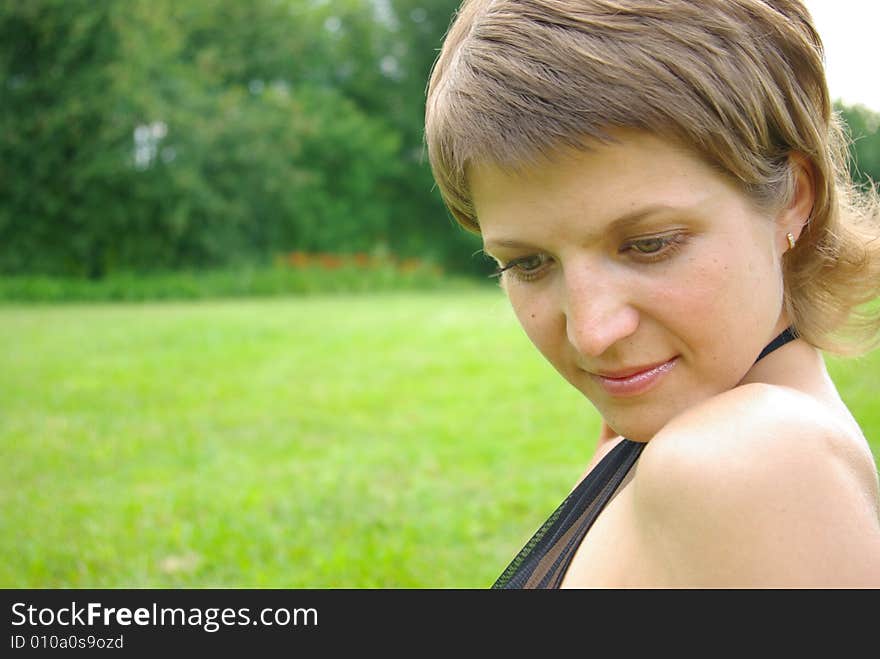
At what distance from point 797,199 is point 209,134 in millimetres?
25055

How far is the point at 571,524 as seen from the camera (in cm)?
126

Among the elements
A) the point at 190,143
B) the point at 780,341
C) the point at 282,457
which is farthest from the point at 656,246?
the point at 190,143

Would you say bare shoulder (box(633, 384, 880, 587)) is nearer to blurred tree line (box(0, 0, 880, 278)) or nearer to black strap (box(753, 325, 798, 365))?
black strap (box(753, 325, 798, 365))

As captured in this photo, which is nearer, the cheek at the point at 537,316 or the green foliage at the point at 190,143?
the cheek at the point at 537,316

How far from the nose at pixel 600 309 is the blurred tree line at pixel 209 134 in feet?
75.8

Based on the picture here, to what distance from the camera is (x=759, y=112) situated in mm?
1061

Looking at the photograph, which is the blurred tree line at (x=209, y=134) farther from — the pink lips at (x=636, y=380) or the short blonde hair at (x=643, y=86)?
the pink lips at (x=636, y=380)

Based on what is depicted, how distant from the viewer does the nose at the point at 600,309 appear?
1.04 meters

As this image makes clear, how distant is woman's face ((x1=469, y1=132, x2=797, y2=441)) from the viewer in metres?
1.00

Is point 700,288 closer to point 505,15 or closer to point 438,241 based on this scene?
point 505,15

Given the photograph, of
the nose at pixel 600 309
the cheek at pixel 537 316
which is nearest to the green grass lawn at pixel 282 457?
the cheek at pixel 537 316

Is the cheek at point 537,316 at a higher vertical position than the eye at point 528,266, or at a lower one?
lower

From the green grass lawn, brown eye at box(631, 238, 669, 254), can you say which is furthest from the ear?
the green grass lawn

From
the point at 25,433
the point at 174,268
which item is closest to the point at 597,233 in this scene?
the point at 25,433
